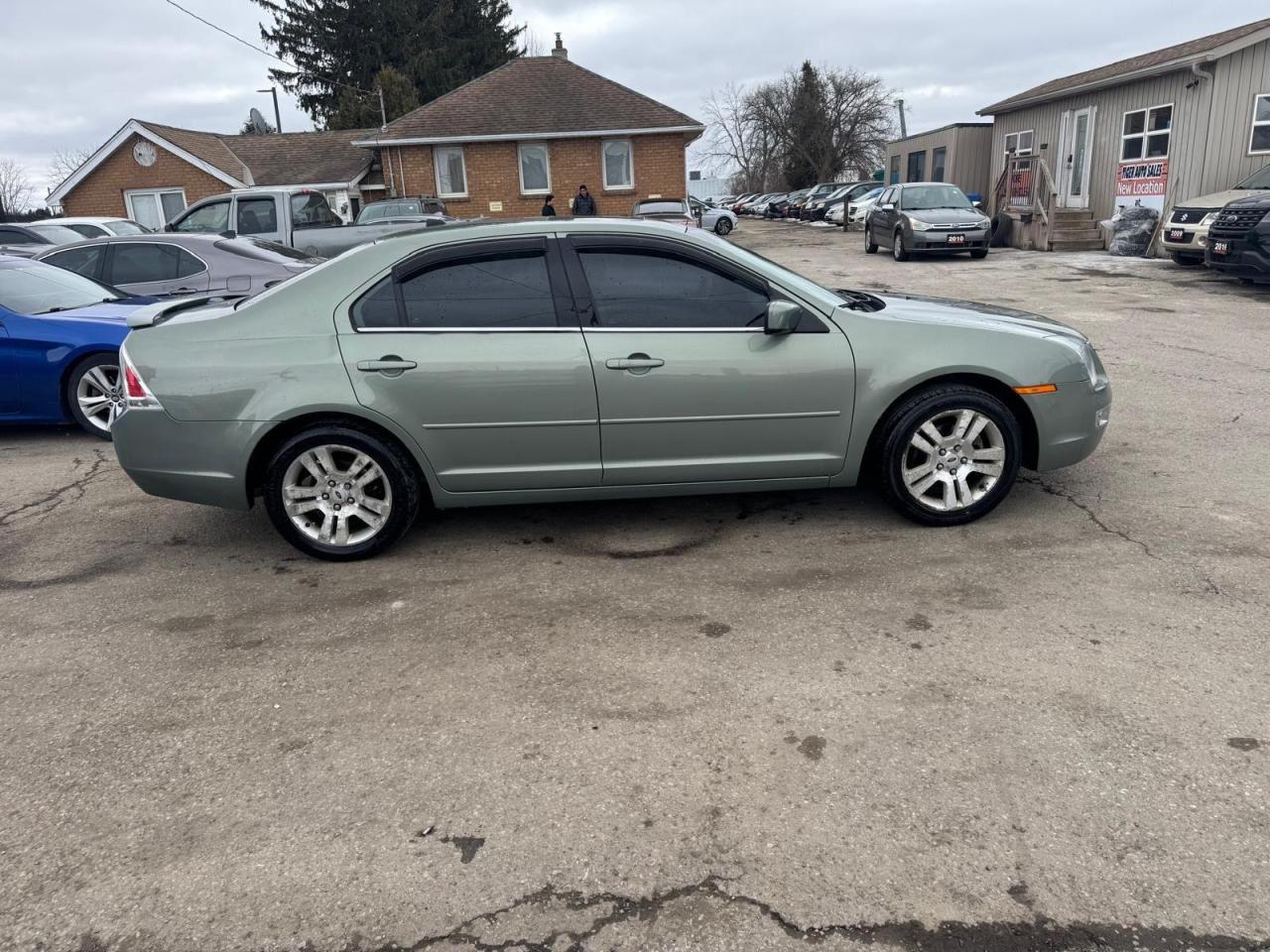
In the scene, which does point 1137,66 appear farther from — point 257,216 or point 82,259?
point 82,259

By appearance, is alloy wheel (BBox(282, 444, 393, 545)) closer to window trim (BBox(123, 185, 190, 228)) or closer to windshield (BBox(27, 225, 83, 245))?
windshield (BBox(27, 225, 83, 245))

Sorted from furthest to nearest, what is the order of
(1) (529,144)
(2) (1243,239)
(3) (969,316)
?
1. (1) (529,144)
2. (2) (1243,239)
3. (3) (969,316)

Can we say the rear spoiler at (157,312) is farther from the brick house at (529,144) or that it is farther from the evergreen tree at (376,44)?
the evergreen tree at (376,44)

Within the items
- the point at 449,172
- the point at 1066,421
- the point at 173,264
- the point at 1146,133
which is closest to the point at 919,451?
the point at 1066,421

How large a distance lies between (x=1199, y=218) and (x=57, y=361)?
53.2 ft

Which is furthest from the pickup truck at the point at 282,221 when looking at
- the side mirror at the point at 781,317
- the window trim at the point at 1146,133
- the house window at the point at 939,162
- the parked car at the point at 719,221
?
the house window at the point at 939,162

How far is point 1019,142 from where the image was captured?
986 inches

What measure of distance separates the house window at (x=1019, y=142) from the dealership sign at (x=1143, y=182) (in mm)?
4334

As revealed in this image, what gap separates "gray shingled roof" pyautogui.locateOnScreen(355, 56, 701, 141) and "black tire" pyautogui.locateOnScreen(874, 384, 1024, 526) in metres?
24.7

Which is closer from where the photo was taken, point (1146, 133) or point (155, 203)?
point (1146, 133)

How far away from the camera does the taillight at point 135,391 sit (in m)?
4.41

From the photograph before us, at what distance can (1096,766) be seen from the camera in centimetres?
280

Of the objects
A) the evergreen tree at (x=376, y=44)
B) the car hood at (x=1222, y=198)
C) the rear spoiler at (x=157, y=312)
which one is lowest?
the rear spoiler at (x=157, y=312)

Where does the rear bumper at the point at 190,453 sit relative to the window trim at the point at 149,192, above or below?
below
